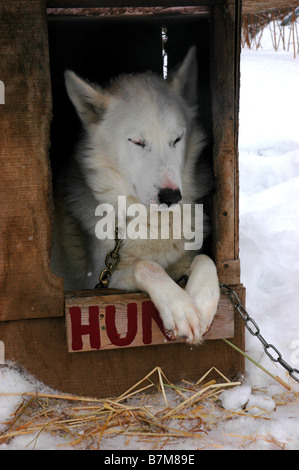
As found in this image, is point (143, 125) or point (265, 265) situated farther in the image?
point (265, 265)

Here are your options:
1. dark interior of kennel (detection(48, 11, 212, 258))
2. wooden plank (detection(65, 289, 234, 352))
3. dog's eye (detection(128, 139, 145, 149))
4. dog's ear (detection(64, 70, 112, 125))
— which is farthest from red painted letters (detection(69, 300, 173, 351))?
dark interior of kennel (detection(48, 11, 212, 258))

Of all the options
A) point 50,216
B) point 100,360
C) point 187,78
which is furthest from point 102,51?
point 100,360

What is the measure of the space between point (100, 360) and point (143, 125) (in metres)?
1.22

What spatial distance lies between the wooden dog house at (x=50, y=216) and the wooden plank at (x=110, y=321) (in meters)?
0.02

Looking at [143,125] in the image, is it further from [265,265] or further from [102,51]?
[265,265]

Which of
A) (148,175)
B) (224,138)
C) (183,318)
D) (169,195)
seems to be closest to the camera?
(183,318)

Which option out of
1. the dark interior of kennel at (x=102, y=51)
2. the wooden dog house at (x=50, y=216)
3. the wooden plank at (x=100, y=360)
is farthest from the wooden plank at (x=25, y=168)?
the dark interior of kennel at (x=102, y=51)

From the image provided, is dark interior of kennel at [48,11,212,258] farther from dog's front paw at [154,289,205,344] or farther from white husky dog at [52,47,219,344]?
dog's front paw at [154,289,205,344]

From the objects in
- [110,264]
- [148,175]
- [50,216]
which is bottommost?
[110,264]

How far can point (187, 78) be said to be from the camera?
118 inches

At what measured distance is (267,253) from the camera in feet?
12.4

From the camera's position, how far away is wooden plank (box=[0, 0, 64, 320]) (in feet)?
7.63

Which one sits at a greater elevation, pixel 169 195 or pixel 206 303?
pixel 169 195
